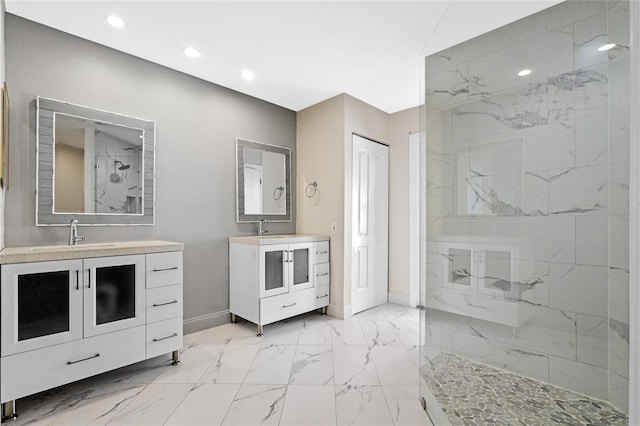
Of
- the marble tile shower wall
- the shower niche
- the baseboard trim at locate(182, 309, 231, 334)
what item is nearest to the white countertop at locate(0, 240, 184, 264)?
the baseboard trim at locate(182, 309, 231, 334)

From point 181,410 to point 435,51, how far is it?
285 centimetres

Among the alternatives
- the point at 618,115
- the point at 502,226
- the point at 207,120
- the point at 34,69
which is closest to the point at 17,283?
the point at 34,69

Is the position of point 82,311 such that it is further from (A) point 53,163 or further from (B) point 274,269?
(B) point 274,269

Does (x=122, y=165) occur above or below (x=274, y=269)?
above

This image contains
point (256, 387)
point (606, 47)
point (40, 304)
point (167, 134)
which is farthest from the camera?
point (167, 134)

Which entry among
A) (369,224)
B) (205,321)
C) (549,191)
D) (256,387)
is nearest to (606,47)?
(549,191)

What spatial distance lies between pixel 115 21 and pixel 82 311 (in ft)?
6.47

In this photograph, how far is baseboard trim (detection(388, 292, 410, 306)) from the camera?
3734 mm

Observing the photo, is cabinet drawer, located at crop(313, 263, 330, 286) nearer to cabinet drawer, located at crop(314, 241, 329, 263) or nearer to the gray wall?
cabinet drawer, located at crop(314, 241, 329, 263)

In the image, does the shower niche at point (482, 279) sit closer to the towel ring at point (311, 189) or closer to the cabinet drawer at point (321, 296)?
the cabinet drawer at point (321, 296)

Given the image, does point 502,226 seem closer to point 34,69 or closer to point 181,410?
point 181,410

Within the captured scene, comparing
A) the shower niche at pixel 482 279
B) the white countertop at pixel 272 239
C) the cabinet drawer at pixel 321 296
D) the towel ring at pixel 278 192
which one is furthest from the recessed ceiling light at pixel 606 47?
the towel ring at pixel 278 192

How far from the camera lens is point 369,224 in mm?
3641

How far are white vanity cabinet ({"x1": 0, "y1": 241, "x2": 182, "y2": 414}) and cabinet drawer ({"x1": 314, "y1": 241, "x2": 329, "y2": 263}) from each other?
1450 mm
